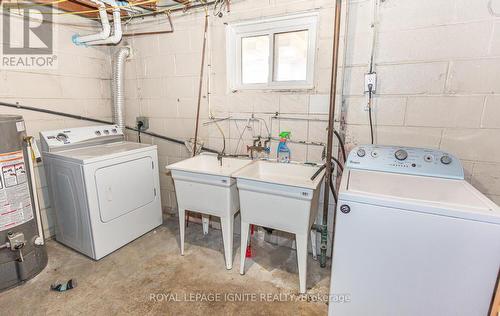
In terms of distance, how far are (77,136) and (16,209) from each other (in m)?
0.80

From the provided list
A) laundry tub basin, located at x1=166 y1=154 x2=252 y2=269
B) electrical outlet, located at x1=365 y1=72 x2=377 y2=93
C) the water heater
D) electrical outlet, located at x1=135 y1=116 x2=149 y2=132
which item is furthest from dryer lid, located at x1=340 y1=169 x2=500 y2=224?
electrical outlet, located at x1=135 y1=116 x2=149 y2=132

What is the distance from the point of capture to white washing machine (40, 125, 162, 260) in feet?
6.82

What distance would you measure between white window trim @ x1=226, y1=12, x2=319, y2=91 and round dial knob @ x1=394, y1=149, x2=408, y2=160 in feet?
2.65

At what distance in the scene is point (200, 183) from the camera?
1.99m

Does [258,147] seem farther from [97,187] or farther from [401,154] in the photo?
[97,187]

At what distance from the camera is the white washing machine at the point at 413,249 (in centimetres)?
110

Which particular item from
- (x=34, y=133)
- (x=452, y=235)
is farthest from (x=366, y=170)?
Answer: (x=34, y=133)

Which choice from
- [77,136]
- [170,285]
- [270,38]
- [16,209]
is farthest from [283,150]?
[16,209]

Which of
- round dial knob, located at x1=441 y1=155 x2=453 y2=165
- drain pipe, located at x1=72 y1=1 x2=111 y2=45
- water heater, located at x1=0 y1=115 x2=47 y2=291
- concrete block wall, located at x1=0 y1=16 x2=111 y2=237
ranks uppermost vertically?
drain pipe, located at x1=72 y1=1 x2=111 y2=45

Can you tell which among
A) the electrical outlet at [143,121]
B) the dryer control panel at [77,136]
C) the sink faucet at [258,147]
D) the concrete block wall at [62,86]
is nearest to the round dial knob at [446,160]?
the sink faucet at [258,147]

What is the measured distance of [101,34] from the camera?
248cm

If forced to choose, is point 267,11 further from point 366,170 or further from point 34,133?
point 34,133

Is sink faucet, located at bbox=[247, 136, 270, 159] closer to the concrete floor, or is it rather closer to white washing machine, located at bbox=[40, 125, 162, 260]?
the concrete floor

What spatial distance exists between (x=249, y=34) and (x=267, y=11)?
24 centimetres
